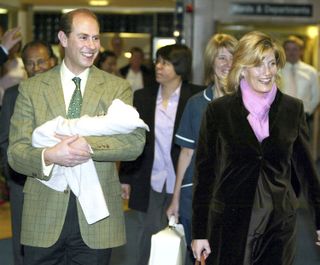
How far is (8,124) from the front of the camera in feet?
16.6

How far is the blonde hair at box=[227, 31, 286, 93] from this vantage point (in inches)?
156

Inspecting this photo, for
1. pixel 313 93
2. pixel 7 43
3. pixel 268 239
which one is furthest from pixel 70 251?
pixel 313 93

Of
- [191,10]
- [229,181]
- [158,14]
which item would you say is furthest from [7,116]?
[158,14]

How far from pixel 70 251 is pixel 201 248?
0.64 metres

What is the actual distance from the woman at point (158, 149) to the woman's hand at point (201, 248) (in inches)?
61.5

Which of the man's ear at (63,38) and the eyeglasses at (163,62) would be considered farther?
the eyeglasses at (163,62)

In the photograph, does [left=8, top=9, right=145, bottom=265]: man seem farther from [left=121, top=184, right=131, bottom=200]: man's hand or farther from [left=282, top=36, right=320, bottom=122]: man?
[left=282, top=36, right=320, bottom=122]: man

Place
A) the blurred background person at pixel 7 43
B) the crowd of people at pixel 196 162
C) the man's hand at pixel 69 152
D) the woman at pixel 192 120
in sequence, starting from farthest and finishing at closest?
the blurred background person at pixel 7 43 → the woman at pixel 192 120 → the crowd of people at pixel 196 162 → the man's hand at pixel 69 152

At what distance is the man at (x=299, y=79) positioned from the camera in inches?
369

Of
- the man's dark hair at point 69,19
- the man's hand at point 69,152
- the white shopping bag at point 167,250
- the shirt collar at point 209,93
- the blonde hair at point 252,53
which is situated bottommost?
the white shopping bag at point 167,250

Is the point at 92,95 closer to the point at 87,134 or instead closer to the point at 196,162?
the point at 87,134

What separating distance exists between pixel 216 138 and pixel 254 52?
47cm

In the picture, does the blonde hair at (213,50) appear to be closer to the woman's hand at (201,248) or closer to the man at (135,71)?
the woman's hand at (201,248)

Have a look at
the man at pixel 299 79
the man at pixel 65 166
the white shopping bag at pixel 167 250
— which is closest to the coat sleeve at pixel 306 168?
the white shopping bag at pixel 167 250
